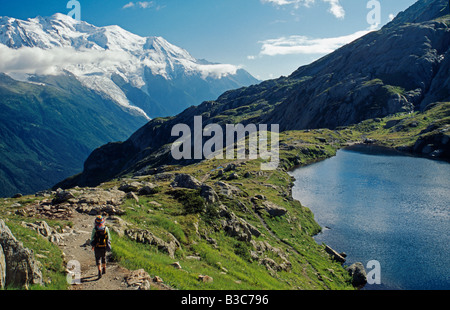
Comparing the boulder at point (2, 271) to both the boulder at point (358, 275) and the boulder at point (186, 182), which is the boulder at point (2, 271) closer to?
the boulder at point (186, 182)

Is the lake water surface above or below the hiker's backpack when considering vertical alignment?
below

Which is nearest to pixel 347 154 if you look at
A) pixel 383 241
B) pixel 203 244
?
pixel 383 241

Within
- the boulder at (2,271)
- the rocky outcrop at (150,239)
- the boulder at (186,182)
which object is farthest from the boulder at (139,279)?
the boulder at (186,182)

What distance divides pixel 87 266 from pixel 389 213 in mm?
80193

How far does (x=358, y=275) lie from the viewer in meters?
49.9

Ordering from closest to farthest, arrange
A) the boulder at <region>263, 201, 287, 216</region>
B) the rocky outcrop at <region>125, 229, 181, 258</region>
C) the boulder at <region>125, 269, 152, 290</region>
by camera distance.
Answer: the boulder at <region>125, 269, 152, 290</region> < the rocky outcrop at <region>125, 229, 181, 258</region> < the boulder at <region>263, 201, 287, 216</region>

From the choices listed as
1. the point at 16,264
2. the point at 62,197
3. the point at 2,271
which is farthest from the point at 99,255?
the point at 62,197

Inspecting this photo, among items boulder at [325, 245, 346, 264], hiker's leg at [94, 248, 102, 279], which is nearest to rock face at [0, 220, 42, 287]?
hiker's leg at [94, 248, 102, 279]

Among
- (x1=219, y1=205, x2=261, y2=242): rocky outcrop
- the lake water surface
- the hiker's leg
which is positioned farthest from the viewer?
the lake water surface

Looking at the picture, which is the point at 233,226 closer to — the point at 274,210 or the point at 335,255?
the point at 274,210

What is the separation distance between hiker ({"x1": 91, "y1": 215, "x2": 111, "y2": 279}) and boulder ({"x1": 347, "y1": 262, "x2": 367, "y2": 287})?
43804mm

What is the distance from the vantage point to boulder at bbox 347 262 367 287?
49.4 metres

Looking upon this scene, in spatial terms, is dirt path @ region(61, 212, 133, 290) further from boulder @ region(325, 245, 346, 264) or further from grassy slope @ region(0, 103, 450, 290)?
boulder @ region(325, 245, 346, 264)
